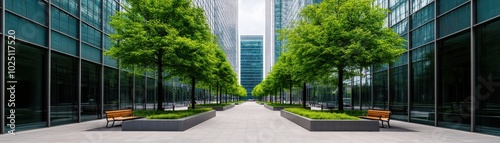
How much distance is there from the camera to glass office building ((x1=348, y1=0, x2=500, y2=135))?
51.2 feet

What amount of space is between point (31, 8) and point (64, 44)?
3.46 metres

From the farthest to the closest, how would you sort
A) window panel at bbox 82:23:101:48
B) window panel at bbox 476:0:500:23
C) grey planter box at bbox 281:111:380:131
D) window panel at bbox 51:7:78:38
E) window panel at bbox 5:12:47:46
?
1. window panel at bbox 82:23:101:48
2. window panel at bbox 51:7:78:38
3. window panel at bbox 5:12:47:46
4. grey planter box at bbox 281:111:380:131
5. window panel at bbox 476:0:500:23

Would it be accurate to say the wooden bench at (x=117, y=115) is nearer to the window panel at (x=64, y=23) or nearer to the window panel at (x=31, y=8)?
the window panel at (x=31, y=8)

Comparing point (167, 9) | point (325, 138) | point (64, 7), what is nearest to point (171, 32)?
point (167, 9)

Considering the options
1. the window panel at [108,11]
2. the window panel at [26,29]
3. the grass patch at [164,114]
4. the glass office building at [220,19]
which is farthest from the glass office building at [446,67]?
the glass office building at [220,19]

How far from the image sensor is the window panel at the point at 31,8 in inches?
635

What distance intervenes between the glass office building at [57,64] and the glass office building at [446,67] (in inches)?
790

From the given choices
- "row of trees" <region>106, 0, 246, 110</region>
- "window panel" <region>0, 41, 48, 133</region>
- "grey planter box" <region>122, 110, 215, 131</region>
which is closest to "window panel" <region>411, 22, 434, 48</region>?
"row of trees" <region>106, 0, 246, 110</region>

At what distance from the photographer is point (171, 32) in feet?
64.4

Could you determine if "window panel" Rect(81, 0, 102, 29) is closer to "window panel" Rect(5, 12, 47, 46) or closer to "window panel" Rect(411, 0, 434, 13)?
"window panel" Rect(5, 12, 47, 46)

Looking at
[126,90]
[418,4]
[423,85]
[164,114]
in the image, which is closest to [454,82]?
[423,85]

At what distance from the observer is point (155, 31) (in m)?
20.0

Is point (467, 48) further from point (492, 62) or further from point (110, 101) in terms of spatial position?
point (110, 101)

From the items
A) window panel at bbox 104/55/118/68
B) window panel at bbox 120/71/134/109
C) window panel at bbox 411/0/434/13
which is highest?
window panel at bbox 411/0/434/13
